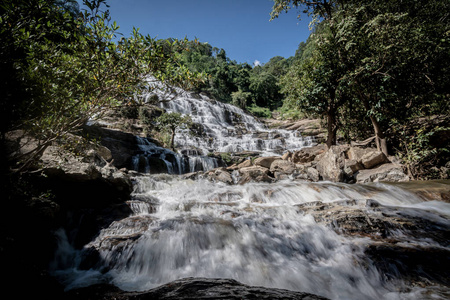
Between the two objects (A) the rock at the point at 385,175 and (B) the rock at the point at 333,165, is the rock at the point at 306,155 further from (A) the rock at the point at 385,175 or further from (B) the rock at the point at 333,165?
(A) the rock at the point at 385,175

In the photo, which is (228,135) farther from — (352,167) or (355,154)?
(352,167)

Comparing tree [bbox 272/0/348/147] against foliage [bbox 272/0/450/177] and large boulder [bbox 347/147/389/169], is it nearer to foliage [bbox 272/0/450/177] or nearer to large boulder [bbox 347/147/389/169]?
foliage [bbox 272/0/450/177]

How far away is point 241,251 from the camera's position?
338cm

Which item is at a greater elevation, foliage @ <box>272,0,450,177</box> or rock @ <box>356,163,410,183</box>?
foliage @ <box>272,0,450,177</box>

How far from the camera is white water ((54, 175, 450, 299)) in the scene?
2.67m

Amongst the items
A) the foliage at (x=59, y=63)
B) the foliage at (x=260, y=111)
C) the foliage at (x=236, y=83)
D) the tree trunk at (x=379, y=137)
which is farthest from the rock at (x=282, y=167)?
the foliage at (x=236, y=83)

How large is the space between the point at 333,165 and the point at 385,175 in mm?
2033

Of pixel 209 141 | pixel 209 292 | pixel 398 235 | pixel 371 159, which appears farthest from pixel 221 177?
pixel 209 141

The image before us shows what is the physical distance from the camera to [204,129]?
2200 centimetres

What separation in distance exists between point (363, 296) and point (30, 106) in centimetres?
513

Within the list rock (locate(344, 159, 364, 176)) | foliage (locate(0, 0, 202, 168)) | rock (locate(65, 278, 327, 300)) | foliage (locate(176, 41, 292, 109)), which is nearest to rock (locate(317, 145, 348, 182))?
rock (locate(344, 159, 364, 176))

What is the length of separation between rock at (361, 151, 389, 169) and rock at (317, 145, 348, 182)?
940 mm

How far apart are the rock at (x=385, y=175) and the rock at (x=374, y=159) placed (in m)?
0.39

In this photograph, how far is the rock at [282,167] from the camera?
10422 mm
